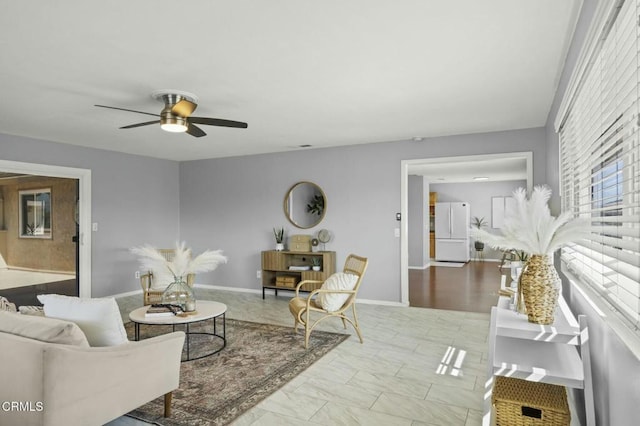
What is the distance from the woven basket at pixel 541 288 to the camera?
1.96 meters

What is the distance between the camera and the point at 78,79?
3211 mm

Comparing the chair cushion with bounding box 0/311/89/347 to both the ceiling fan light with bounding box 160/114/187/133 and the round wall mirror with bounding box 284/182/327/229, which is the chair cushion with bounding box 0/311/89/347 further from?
the round wall mirror with bounding box 284/182/327/229

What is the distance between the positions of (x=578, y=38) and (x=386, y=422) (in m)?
2.58

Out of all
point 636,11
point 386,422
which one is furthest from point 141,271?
point 636,11

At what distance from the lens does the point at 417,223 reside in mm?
9977

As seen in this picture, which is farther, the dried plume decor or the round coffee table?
the round coffee table

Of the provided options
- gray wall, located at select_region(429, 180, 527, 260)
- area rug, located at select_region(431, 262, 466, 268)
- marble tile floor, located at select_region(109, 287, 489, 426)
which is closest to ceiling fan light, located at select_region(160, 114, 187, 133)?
marble tile floor, located at select_region(109, 287, 489, 426)

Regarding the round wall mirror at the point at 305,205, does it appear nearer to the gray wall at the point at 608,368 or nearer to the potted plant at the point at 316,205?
the potted plant at the point at 316,205

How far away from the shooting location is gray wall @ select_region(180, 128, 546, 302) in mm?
5586

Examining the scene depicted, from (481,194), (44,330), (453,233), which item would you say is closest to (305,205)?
(44,330)

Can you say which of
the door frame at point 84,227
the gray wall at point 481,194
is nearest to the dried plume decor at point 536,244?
the door frame at point 84,227

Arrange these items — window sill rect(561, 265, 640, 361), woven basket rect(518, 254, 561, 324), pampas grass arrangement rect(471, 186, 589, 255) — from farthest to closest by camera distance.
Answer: woven basket rect(518, 254, 561, 324) < pampas grass arrangement rect(471, 186, 589, 255) < window sill rect(561, 265, 640, 361)

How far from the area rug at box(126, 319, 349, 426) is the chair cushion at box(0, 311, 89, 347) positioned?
2.88 ft

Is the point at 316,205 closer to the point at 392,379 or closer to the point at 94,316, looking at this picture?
the point at 392,379
